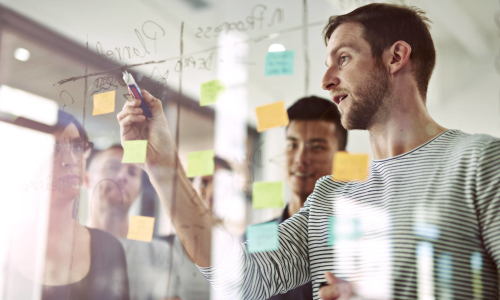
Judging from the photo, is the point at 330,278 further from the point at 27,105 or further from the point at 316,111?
the point at 27,105

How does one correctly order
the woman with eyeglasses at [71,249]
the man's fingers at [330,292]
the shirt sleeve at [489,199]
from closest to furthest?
1. the shirt sleeve at [489,199]
2. the man's fingers at [330,292]
3. the woman with eyeglasses at [71,249]

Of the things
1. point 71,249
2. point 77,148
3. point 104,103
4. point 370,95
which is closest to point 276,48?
point 370,95

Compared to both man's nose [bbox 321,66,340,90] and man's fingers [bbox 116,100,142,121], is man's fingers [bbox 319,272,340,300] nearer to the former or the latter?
man's nose [bbox 321,66,340,90]

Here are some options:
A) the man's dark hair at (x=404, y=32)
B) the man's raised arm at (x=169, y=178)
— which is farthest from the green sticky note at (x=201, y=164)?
the man's dark hair at (x=404, y=32)

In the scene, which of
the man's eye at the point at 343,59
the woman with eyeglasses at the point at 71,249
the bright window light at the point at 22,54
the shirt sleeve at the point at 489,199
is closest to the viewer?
the shirt sleeve at the point at 489,199

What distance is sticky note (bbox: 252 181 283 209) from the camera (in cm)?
90

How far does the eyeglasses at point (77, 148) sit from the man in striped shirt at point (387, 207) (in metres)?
0.41

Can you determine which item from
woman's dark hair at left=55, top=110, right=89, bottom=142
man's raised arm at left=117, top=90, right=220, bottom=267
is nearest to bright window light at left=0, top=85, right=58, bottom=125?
woman's dark hair at left=55, top=110, right=89, bottom=142

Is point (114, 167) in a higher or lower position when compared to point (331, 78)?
lower

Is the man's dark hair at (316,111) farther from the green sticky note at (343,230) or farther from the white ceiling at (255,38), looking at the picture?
the green sticky note at (343,230)

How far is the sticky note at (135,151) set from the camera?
1023 mm

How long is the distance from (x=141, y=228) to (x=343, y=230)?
0.59m

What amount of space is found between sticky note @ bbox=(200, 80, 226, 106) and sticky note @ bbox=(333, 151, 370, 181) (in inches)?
14.1

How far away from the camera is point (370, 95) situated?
80 cm
